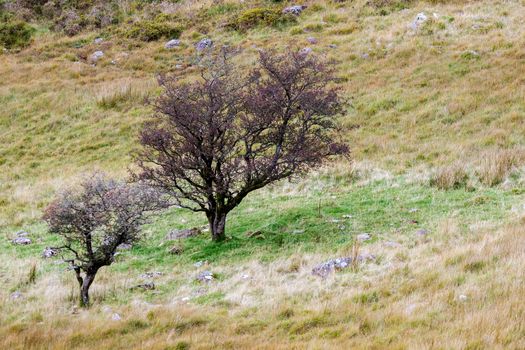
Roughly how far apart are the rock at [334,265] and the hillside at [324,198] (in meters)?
0.25

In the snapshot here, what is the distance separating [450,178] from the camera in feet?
48.8

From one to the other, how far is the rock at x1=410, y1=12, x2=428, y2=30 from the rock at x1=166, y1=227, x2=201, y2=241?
21.7 m

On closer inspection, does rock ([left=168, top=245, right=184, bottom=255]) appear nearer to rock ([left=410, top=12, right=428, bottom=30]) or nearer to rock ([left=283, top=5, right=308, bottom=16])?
rock ([left=410, top=12, right=428, bottom=30])

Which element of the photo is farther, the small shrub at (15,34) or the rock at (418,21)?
the small shrub at (15,34)

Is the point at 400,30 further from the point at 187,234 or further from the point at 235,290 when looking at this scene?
the point at 235,290

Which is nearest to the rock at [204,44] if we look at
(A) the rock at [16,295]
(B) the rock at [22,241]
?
(B) the rock at [22,241]

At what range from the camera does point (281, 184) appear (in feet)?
57.7

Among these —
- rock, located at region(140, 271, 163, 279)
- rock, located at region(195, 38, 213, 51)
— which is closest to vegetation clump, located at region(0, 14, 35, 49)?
rock, located at region(195, 38, 213, 51)

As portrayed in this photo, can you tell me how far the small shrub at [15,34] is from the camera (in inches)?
1443

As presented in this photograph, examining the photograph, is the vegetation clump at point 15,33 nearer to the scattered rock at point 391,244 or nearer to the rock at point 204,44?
the rock at point 204,44

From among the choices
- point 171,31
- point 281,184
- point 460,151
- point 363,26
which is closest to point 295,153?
point 281,184

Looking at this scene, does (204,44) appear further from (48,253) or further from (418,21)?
(48,253)

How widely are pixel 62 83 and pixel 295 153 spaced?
22.8 m

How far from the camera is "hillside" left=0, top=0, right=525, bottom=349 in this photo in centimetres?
711
